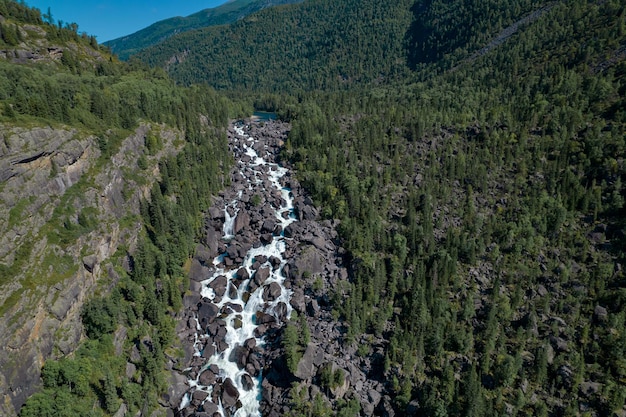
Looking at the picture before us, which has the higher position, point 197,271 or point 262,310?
point 197,271

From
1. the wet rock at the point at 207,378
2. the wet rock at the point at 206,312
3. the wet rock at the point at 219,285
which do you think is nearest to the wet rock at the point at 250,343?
the wet rock at the point at 207,378

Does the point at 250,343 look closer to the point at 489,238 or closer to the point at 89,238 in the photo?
the point at 89,238

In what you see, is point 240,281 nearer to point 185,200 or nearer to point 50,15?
point 185,200

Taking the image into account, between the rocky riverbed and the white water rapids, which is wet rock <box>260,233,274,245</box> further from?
the white water rapids

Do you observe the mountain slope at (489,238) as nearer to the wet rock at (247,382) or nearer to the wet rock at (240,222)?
the wet rock at (247,382)

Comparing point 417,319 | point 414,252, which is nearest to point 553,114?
point 414,252

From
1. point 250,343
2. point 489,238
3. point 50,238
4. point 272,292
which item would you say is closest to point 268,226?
point 272,292
